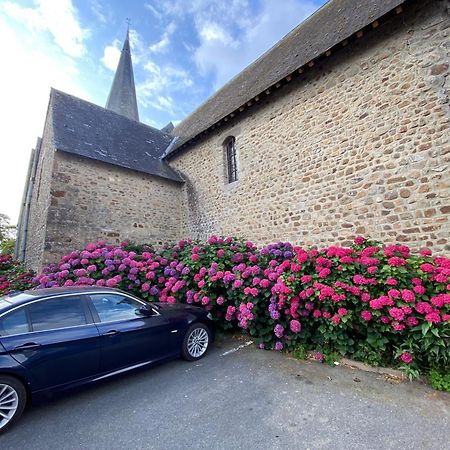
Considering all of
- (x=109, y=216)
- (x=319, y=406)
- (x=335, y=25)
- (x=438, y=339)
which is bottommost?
(x=319, y=406)

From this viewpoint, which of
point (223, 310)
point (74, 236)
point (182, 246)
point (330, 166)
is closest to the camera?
point (223, 310)

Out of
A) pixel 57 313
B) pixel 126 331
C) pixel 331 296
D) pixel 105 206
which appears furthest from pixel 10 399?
pixel 105 206

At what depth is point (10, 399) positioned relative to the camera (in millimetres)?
2455

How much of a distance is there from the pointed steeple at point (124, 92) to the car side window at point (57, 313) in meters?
19.4

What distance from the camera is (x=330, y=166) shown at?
6387 mm

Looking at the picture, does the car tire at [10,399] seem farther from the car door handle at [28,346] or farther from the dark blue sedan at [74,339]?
the car door handle at [28,346]

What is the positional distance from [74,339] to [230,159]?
7.83m

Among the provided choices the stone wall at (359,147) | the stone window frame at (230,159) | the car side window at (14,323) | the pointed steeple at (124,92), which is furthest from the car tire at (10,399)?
the pointed steeple at (124,92)

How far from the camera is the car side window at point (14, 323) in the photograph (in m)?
2.57

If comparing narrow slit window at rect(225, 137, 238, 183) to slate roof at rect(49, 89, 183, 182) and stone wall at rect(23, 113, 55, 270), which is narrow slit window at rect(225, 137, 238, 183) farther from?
stone wall at rect(23, 113, 55, 270)

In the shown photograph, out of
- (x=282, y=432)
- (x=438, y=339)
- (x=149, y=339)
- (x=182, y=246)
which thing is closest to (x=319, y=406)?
(x=282, y=432)

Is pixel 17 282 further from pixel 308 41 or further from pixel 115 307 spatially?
pixel 308 41

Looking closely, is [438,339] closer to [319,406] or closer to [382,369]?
[382,369]

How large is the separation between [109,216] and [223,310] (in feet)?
20.3
